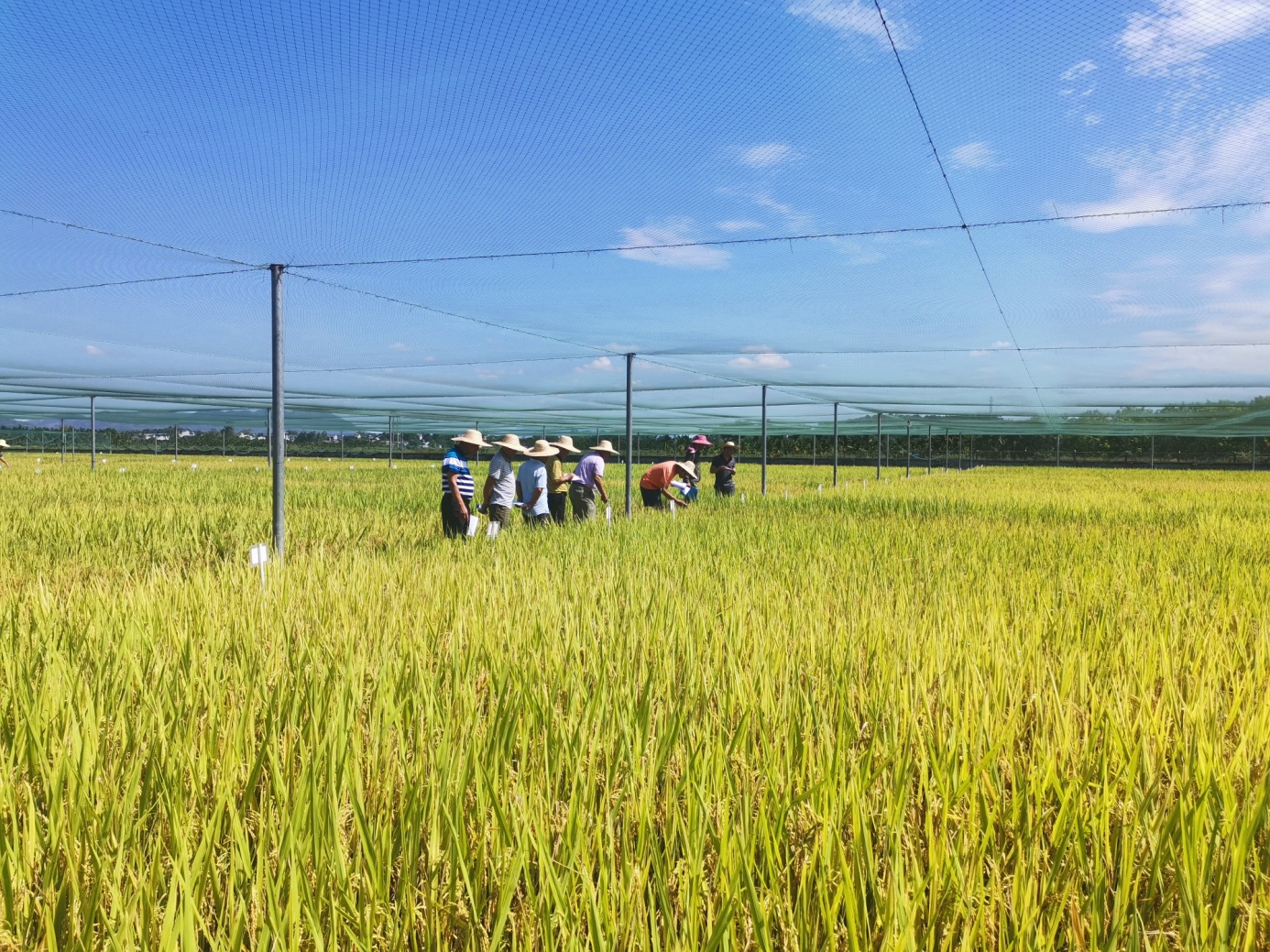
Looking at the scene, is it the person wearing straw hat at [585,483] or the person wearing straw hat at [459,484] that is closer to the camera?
the person wearing straw hat at [459,484]

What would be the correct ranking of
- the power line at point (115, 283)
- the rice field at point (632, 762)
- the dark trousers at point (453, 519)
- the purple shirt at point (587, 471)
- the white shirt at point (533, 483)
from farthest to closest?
the purple shirt at point (587, 471), the white shirt at point (533, 483), the power line at point (115, 283), the dark trousers at point (453, 519), the rice field at point (632, 762)

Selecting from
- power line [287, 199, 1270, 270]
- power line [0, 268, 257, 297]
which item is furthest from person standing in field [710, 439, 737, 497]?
power line [0, 268, 257, 297]

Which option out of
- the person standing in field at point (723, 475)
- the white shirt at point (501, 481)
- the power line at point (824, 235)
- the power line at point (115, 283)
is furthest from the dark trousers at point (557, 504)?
the power line at point (115, 283)

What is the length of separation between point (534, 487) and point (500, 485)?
0.39 meters

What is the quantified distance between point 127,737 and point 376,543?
14.9 ft

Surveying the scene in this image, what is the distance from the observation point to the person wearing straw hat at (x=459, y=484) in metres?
4.97

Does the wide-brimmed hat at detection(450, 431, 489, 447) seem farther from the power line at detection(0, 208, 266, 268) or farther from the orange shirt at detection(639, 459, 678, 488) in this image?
the orange shirt at detection(639, 459, 678, 488)

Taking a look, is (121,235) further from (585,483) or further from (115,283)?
(585,483)

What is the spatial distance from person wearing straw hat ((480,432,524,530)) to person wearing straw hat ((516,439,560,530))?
8.0 inches

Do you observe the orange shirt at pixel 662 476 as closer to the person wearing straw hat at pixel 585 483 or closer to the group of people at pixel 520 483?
the group of people at pixel 520 483

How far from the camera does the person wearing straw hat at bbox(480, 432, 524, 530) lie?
535 cm

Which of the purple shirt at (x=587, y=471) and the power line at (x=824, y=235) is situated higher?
the power line at (x=824, y=235)

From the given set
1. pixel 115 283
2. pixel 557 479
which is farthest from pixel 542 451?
pixel 115 283

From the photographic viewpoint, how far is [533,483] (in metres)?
5.81
